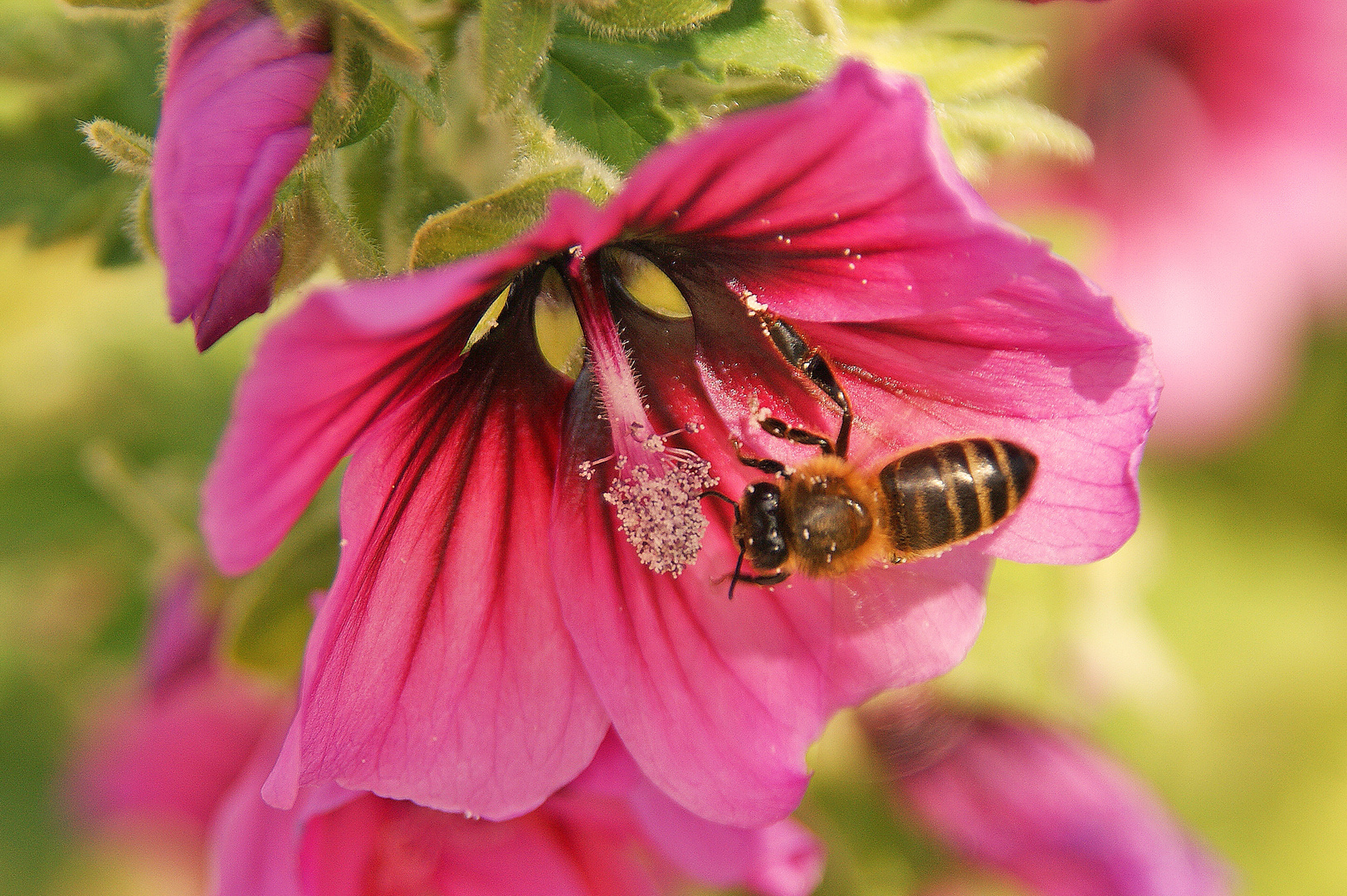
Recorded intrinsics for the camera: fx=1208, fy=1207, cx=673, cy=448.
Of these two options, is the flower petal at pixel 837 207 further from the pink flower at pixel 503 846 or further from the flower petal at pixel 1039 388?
the pink flower at pixel 503 846

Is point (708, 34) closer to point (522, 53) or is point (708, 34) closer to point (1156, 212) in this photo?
point (522, 53)

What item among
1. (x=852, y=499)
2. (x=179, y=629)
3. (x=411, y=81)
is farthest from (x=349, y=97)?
(x=179, y=629)

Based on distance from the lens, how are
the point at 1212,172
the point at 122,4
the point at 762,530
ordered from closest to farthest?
the point at 122,4, the point at 762,530, the point at 1212,172

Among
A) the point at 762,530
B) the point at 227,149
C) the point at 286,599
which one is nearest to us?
the point at 227,149

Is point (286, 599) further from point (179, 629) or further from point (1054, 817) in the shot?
point (1054, 817)

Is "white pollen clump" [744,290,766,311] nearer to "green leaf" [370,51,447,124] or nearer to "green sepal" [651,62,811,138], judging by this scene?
"green sepal" [651,62,811,138]

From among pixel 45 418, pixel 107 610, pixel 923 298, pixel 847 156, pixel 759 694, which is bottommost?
pixel 107 610

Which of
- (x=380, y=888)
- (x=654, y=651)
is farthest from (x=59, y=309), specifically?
(x=654, y=651)
